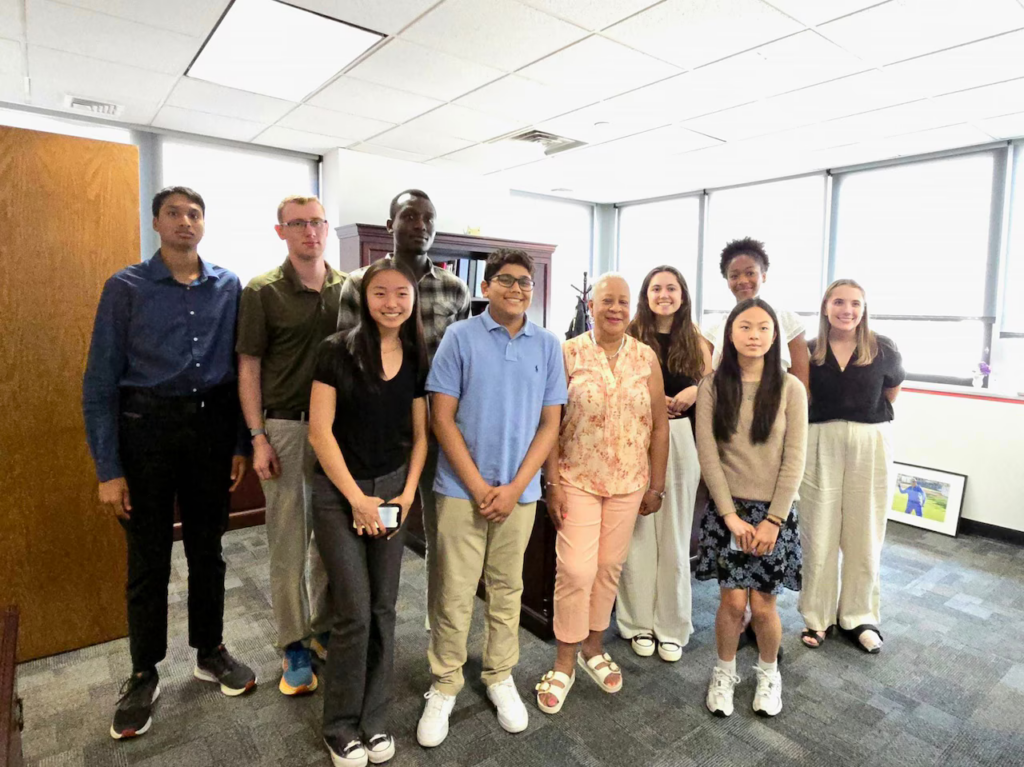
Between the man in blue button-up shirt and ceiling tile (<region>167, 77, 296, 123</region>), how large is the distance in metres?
2.00

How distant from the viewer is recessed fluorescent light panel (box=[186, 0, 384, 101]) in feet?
8.84

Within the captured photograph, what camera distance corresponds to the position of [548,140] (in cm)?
456

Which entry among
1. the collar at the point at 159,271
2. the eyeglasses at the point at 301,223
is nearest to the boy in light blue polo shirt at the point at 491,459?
the eyeglasses at the point at 301,223

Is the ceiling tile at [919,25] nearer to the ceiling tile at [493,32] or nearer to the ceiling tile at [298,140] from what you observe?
the ceiling tile at [493,32]

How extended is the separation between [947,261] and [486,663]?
15.8ft

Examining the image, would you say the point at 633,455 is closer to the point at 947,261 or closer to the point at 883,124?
the point at 883,124

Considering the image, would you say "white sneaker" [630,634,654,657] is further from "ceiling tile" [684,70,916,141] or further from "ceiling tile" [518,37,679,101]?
"ceiling tile" [684,70,916,141]

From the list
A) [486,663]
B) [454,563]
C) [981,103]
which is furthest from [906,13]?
[486,663]

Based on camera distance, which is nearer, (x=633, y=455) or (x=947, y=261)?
(x=633, y=455)

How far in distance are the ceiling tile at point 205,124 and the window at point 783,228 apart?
398cm

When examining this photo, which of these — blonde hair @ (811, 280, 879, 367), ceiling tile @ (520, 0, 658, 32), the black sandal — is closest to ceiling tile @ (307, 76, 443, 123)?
ceiling tile @ (520, 0, 658, 32)

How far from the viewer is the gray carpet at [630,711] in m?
1.89

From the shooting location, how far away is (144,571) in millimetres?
1988

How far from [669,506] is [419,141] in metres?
3.41
